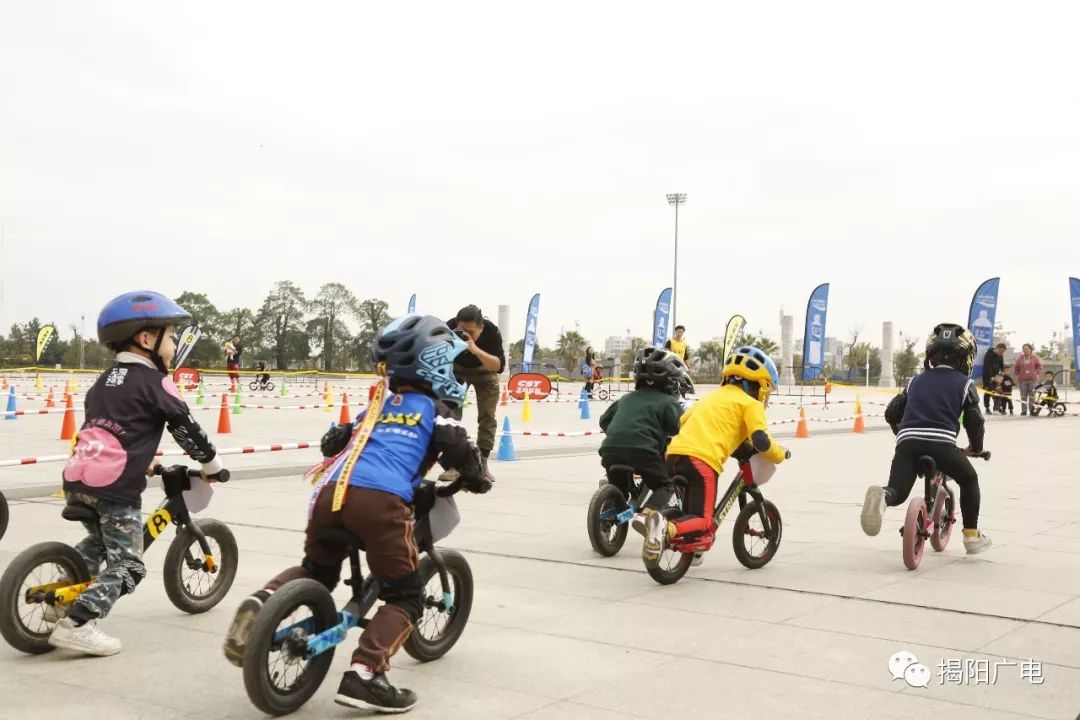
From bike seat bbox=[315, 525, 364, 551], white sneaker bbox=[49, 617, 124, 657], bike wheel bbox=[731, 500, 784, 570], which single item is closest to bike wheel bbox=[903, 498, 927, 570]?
bike wheel bbox=[731, 500, 784, 570]

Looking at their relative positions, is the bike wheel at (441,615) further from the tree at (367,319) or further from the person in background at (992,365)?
the tree at (367,319)

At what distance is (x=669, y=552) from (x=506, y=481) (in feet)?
17.7

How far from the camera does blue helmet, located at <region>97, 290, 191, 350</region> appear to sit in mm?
5234

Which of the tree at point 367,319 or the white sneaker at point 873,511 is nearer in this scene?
the white sneaker at point 873,511

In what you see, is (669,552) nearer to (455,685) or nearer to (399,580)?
(455,685)

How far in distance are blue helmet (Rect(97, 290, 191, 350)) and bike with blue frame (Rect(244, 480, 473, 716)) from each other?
1567 millimetres

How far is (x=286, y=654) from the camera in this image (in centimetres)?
414

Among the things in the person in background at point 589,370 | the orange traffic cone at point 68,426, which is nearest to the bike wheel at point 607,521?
the orange traffic cone at point 68,426

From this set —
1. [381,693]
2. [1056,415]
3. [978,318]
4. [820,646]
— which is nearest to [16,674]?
[381,693]

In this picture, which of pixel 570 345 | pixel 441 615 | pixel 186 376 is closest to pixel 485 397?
pixel 441 615

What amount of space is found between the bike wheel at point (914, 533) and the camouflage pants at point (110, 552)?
183 inches

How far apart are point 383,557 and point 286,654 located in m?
0.48

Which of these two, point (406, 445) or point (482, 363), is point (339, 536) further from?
point (482, 363)

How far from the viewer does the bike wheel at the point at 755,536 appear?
730cm
